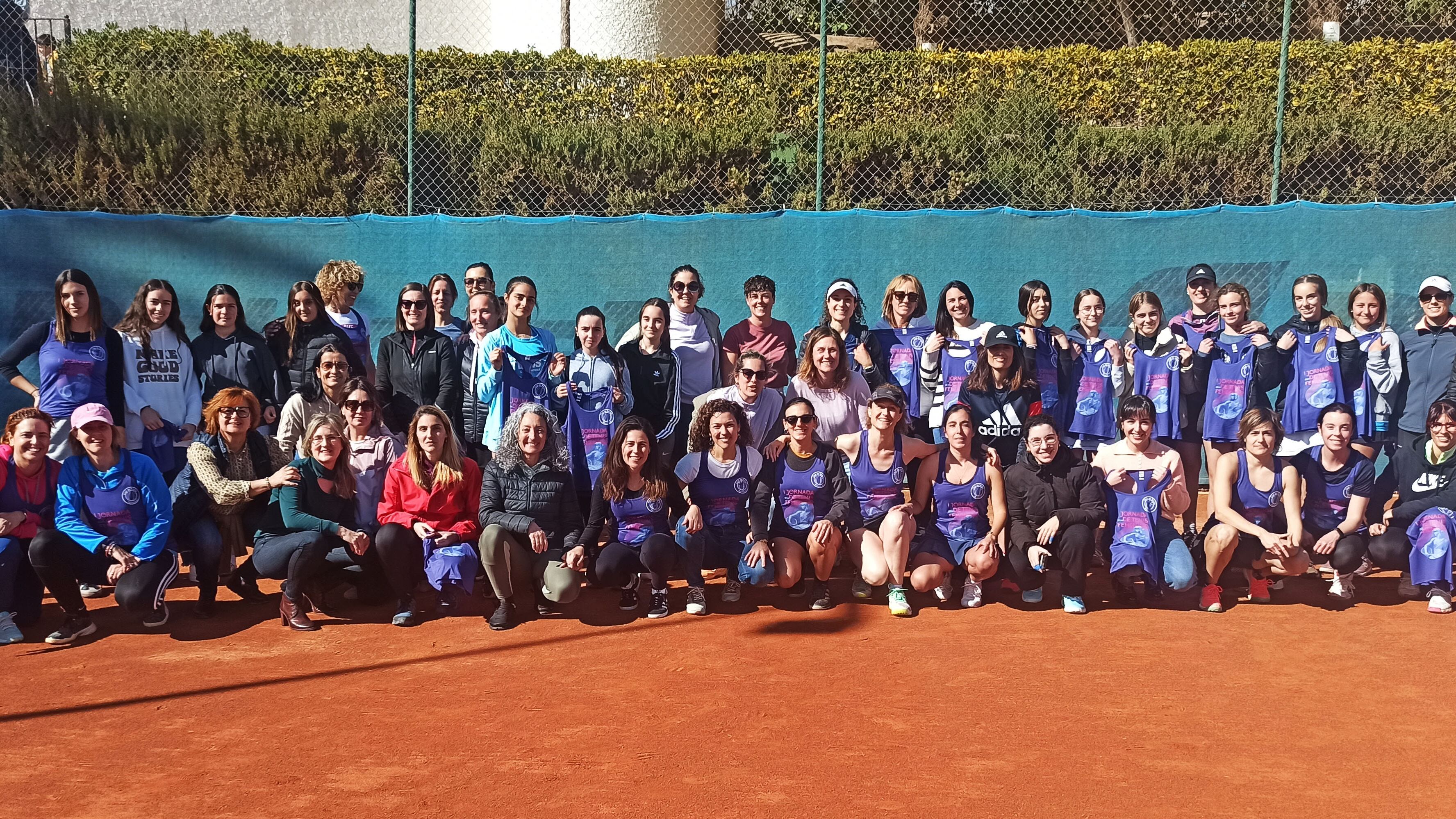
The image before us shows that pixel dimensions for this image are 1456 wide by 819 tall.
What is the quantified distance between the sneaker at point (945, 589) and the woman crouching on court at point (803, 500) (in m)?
0.53

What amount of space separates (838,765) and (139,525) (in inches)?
140

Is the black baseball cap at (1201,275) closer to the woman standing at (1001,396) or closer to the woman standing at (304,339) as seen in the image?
the woman standing at (1001,396)

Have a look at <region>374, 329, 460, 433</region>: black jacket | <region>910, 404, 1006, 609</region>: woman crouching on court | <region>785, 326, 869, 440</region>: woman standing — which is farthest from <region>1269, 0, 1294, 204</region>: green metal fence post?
<region>374, 329, 460, 433</region>: black jacket

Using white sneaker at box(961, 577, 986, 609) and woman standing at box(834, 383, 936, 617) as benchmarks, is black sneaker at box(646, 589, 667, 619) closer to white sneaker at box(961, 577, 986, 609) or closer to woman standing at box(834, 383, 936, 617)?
woman standing at box(834, 383, 936, 617)

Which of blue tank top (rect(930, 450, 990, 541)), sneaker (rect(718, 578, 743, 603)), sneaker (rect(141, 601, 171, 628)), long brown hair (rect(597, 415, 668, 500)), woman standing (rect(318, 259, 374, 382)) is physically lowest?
sneaker (rect(141, 601, 171, 628))

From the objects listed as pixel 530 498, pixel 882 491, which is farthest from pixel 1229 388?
pixel 530 498

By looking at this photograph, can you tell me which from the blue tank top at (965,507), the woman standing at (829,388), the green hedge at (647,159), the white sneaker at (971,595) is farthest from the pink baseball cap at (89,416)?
the white sneaker at (971,595)

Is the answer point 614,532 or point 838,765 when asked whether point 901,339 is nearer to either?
point 614,532

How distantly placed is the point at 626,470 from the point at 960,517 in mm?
1692

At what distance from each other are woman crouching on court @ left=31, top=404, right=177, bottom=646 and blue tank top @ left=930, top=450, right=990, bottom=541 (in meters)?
3.74

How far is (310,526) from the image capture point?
18.2ft

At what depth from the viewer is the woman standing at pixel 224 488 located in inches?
220

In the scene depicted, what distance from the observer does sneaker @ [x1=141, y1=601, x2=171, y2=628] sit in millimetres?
5430

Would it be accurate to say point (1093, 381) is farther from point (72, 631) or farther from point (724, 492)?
point (72, 631)
